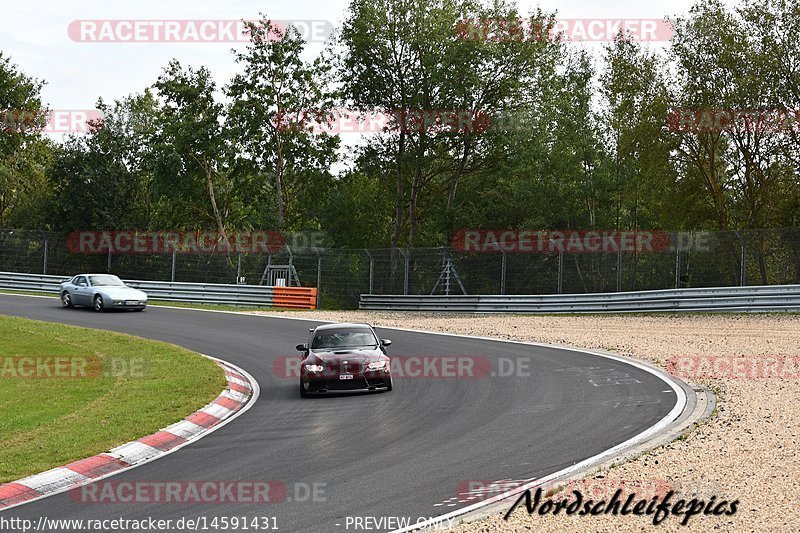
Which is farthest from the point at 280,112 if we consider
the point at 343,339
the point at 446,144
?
the point at 343,339

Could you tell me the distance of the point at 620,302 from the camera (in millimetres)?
30234

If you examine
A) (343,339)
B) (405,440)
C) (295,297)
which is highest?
(295,297)

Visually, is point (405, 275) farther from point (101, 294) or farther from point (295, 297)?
point (101, 294)

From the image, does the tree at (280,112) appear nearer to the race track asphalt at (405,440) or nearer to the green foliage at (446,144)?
the green foliage at (446,144)

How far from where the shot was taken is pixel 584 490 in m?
8.15

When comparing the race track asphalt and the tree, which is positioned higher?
the tree

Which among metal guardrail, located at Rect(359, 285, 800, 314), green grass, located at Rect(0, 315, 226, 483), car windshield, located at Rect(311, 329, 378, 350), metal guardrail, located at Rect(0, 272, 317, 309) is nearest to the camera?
green grass, located at Rect(0, 315, 226, 483)

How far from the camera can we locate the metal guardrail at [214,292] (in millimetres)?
35719

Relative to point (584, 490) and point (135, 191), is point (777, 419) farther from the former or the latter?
point (135, 191)

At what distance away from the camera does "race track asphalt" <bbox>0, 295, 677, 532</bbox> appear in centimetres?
809

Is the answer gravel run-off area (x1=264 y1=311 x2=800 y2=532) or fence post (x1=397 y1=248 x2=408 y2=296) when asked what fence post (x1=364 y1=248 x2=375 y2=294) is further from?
gravel run-off area (x1=264 y1=311 x2=800 y2=532)

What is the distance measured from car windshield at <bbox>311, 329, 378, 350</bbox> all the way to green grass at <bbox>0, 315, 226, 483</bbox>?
6.33 feet

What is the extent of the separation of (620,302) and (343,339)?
16361 mm

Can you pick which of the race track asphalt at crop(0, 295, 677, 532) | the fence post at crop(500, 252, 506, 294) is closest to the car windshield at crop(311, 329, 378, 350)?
the race track asphalt at crop(0, 295, 677, 532)
